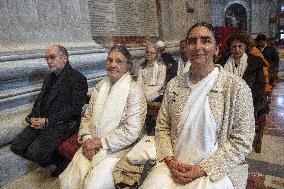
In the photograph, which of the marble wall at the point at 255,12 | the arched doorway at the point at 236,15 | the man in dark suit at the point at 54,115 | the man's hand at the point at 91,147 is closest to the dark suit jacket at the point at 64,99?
the man in dark suit at the point at 54,115

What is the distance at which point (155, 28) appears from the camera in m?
7.39

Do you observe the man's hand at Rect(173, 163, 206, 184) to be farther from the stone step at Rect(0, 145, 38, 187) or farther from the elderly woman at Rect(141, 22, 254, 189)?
the stone step at Rect(0, 145, 38, 187)

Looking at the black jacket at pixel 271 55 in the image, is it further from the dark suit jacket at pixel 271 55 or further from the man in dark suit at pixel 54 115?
the man in dark suit at pixel 54 115

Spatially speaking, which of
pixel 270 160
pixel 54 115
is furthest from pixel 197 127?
pixel 270 160

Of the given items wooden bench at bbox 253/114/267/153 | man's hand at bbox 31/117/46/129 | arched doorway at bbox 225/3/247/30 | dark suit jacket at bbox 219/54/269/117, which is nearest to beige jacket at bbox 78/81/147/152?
man's hand at bbox 31/117/46/129

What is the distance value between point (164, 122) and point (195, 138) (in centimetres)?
34

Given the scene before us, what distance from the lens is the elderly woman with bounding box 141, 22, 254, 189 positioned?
A: 1.79m

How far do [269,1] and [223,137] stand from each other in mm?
21937

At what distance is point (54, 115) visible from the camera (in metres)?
3.02

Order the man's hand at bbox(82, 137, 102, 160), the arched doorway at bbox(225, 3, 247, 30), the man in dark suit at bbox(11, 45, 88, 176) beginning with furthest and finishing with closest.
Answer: the arched doorway at bbox(225, 3, 247, 30), the man in dark suit at bbox(11, 45, 88, 176), the man's hand at bbox(82, 137, 102, 160)

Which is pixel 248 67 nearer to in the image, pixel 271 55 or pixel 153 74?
pixel 153 74

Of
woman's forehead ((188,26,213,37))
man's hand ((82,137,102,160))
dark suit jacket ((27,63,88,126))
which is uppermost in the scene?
woman's forehead ((188,26,213,37))

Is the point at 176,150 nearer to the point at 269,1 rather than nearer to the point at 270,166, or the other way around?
the point at 270,166

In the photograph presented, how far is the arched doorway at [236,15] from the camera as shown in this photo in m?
21.4
